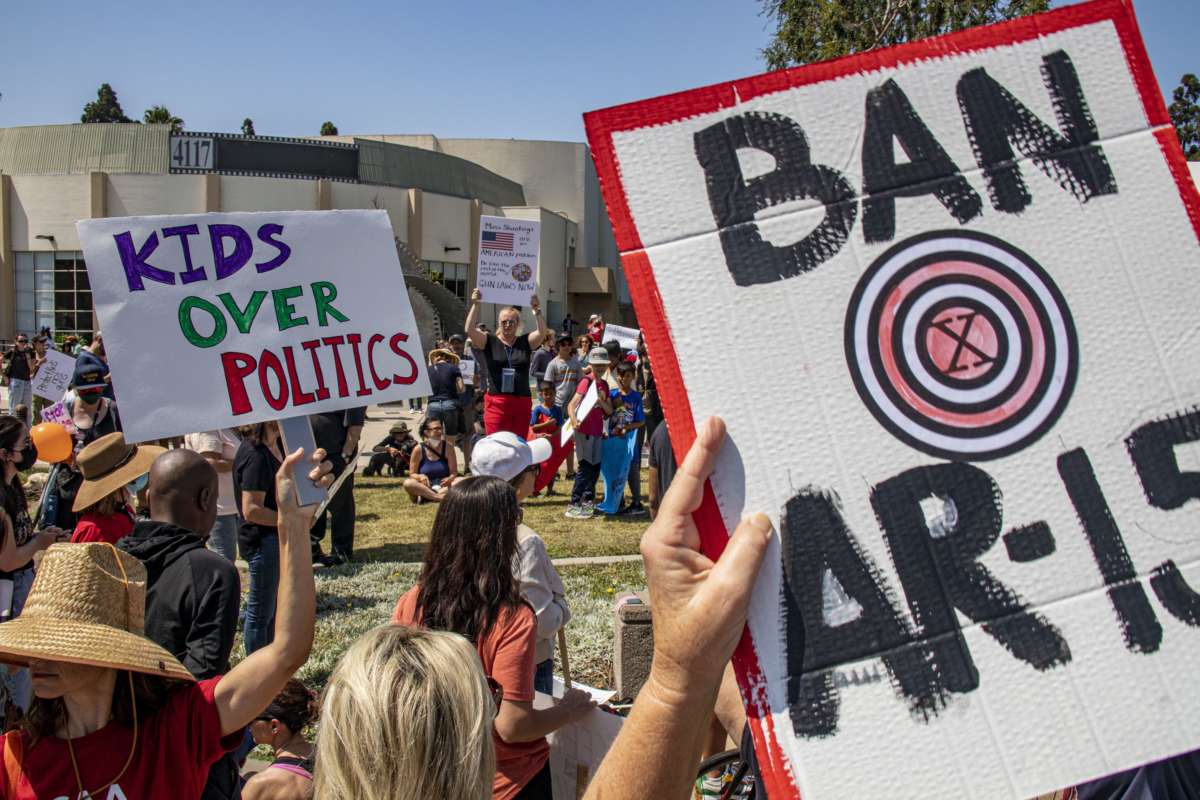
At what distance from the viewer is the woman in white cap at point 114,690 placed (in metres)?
2.17

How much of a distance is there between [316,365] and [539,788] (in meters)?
1.72

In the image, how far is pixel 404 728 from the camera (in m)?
1.67

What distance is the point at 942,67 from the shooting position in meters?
1.42

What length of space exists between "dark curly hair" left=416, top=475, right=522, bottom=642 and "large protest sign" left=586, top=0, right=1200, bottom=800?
176 centimetres

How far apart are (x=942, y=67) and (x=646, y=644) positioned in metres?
4.17

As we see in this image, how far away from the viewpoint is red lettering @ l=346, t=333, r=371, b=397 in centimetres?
353

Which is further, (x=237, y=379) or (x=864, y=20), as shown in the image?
(x=864, y=20)

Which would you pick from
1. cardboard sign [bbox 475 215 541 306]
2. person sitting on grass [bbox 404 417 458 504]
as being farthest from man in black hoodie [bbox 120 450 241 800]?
person sitting on grass [bbox 404 417 458 504]

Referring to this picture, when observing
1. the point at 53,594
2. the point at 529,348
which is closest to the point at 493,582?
the point at 53,594

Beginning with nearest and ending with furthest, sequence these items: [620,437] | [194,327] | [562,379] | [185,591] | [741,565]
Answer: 1. [741,565]
2. [185,591]
3. [194,327]
4. [620,437]
5. [562,379]

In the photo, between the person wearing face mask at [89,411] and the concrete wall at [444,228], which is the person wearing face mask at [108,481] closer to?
the person wearing face mask at [89,411]

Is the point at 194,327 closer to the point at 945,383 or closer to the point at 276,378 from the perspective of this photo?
the point at 276,378

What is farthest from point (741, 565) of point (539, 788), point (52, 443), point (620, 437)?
point (620, 437)

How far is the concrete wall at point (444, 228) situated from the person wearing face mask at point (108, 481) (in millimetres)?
37914
